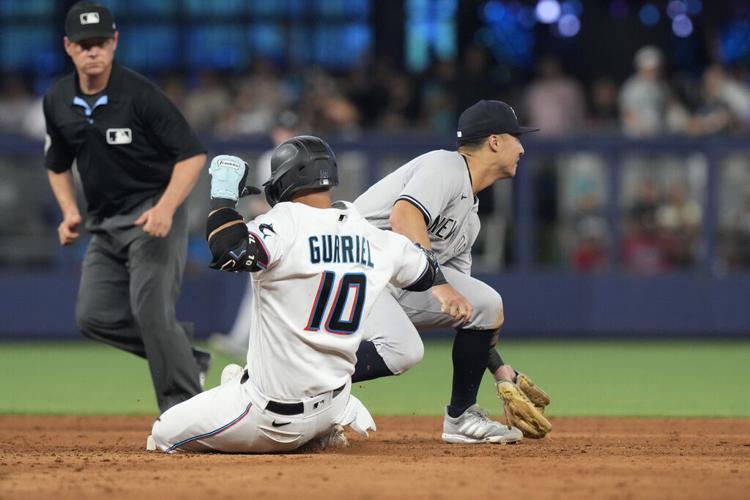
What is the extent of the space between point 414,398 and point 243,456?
145 inches

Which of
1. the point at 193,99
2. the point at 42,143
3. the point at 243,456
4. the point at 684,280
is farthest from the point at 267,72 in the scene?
the point at 243,456

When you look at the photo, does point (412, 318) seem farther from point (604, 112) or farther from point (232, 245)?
point (604, 112)

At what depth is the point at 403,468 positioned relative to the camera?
17.6 ft

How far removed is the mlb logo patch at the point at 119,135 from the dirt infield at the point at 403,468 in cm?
154

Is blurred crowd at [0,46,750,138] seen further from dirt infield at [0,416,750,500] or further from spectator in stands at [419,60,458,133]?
Result: dirt infield at [0,416,750,500]

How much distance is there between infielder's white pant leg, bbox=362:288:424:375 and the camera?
245 inches

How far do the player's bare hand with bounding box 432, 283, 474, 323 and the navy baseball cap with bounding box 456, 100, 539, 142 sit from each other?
0.93 meters

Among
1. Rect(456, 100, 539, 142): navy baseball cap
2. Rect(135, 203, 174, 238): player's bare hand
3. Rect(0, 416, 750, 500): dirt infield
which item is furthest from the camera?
Rect(135, 203, 174, 238): player's bare hand

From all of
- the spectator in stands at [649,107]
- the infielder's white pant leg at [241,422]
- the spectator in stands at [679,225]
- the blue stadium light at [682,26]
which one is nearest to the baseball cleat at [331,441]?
the infielder's white pant leg at [241,422]

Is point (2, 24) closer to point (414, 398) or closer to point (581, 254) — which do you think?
point (581, 254)

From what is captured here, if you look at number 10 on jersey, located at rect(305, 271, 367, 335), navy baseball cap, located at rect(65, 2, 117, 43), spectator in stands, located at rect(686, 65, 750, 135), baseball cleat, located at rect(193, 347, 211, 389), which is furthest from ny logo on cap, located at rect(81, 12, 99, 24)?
spectator in stands, located at rect(686, 65, 750, 135)

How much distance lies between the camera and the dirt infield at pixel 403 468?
15.7 feet

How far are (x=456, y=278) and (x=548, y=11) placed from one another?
1127cm

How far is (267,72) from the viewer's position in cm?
1541
